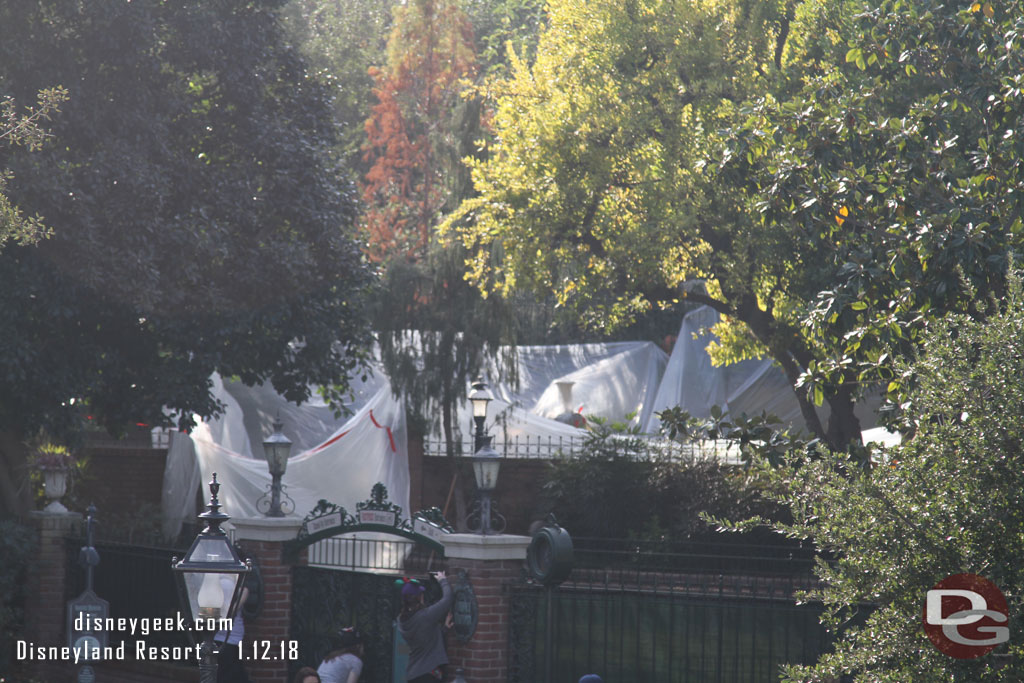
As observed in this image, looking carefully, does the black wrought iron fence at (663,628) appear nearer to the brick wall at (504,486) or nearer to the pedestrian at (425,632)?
the pedestrian at (425,632)

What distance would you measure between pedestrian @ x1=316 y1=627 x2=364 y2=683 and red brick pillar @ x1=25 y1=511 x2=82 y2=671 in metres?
6.26

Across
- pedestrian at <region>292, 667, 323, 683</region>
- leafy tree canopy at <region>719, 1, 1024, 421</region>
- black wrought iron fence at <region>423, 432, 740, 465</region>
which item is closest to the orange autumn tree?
black wrought iron fence at <region>423, 432, 740, 465</region>

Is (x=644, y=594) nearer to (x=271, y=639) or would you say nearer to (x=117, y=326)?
(x=271, y=639)

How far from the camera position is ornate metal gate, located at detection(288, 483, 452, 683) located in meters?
13.0

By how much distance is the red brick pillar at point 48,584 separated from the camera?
16.8 metres

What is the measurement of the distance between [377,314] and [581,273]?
15.9ft

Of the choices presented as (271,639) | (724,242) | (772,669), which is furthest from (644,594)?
(724,242)

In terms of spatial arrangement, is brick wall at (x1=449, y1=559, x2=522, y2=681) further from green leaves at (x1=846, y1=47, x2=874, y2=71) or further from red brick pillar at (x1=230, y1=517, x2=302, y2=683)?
green leaves at (x1=846, y1=47, x2=874, y2=71)

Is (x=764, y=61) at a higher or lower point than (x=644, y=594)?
higher

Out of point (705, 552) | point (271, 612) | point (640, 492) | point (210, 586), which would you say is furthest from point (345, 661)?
point (640, 492)

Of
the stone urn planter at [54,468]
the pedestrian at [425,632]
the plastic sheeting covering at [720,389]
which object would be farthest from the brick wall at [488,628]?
the plastic sheeting covering at [720,389]

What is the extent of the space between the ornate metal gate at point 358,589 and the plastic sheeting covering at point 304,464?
7337mm

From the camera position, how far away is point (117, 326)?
18.2 m

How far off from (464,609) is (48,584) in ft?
26.0
